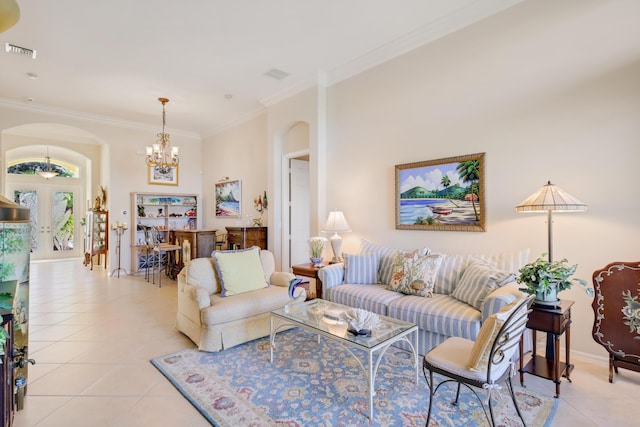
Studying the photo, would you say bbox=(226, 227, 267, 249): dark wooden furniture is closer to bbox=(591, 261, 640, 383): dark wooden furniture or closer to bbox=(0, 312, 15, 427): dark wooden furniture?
bbox=(0, 312, 15, 427): dark wooden furniture

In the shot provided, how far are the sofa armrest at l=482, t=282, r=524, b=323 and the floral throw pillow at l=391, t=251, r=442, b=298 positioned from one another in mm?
667

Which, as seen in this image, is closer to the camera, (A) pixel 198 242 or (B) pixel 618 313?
(B) pixel 618 313

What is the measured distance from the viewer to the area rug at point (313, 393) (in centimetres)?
210

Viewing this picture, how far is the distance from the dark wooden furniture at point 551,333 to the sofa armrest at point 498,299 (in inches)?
6.2

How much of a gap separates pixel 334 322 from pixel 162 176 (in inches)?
263

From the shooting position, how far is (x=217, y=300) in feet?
10.8

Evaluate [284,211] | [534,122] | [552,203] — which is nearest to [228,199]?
[284,211]

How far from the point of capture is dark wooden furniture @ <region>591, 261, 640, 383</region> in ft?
7.89

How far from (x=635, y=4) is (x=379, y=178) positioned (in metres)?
2.78

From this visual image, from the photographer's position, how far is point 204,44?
4008 millimetres

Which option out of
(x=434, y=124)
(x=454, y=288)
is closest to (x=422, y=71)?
(x=434, y=124)

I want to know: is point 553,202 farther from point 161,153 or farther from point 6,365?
point 161,153

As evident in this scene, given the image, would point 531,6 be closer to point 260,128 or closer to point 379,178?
point 379,178

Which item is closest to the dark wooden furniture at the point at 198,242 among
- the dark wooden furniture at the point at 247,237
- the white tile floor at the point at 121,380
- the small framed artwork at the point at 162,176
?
the dark wooden furniture at the point at 247,237
